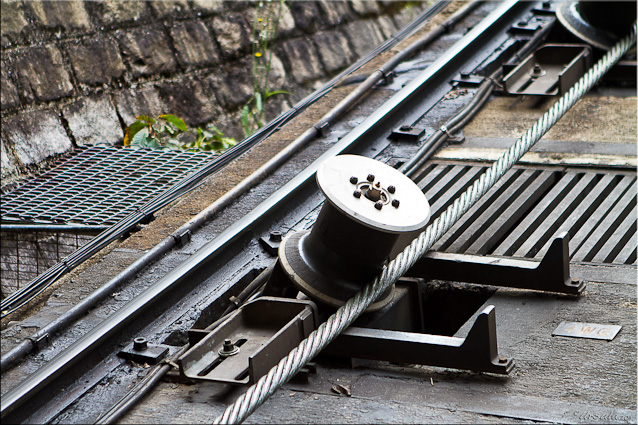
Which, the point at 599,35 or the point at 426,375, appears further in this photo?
the point at 599,35

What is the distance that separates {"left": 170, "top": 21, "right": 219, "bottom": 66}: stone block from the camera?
5.48m

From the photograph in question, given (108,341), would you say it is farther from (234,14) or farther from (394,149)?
(234,14)

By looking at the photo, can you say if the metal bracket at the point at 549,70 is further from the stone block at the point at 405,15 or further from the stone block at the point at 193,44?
the stone block at the point at 405,15

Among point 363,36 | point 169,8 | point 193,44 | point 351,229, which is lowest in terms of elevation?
point 363,36

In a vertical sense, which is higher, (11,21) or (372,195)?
(11,21)

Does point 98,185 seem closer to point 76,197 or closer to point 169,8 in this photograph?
point 76,197

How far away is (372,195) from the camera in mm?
2207

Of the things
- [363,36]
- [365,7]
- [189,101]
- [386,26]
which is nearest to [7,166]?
[189,101]

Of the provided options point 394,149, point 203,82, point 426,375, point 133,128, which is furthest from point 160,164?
point 426,375

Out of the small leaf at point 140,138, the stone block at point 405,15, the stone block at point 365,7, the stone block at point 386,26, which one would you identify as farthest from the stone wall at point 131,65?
the stone block at point 405,15

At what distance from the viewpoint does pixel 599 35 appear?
13.6 ft

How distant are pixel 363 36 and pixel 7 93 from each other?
3603 mm

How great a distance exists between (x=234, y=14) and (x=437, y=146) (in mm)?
3001

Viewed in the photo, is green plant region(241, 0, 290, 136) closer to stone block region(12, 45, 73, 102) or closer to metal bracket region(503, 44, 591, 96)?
stone block region(12, 45, 73, 102)
